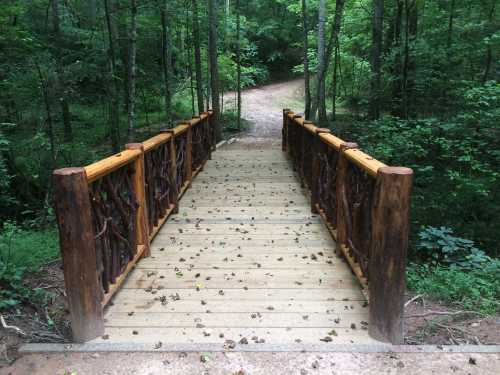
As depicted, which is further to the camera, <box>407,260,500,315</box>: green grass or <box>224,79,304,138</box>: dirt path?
<box>224,79,304,138</box>: dirt path

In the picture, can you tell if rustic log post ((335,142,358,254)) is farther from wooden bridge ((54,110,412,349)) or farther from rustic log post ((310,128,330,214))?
rustic log post ((310,128,330,214))

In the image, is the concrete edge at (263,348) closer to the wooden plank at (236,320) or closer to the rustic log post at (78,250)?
the rustic log post at (78,250)

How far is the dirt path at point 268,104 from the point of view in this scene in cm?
1812

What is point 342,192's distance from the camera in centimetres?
396

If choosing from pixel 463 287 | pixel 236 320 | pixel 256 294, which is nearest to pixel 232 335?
pixel 236 320

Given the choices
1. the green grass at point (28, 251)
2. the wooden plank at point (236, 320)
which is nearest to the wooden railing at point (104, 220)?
the wooden plank at point (236, 320)

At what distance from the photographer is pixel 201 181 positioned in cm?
791

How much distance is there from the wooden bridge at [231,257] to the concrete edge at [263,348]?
55mm

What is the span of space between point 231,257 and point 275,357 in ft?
5.55

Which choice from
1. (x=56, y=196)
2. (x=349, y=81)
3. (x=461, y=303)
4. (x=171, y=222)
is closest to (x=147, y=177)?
(x=171, y=222)

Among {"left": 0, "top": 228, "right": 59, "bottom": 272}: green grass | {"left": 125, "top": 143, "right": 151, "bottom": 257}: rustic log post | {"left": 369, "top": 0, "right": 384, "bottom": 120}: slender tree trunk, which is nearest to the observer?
{"left": 0, "top": 228, "right": 59, "bottom": 272}: green grass

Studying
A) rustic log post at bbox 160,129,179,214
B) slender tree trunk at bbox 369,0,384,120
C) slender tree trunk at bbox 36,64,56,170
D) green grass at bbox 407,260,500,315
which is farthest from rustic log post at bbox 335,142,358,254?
slender tree trunk at bbox 369,0,384,120

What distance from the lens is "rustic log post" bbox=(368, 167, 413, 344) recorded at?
2.52m

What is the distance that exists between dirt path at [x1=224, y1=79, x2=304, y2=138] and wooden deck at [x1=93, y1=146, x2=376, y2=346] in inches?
471
